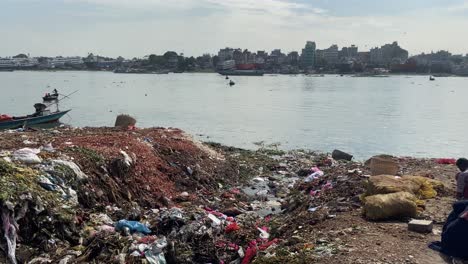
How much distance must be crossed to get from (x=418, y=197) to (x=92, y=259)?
235 inches

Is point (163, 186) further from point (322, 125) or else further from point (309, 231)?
point (322, 125)

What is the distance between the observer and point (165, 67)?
481ft

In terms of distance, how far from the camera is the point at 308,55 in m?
164

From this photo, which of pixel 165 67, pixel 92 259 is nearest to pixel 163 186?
pixel 92 259

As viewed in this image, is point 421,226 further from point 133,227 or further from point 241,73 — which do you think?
point 241,73

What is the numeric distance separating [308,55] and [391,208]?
527 ft

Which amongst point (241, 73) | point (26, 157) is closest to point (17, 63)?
point (241, 73)

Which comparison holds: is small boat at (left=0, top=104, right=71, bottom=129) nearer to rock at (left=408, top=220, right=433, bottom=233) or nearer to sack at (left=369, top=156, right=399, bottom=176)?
sack at (left=369, top=156, right=399, bottom=176)

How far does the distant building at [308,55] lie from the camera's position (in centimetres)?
16205

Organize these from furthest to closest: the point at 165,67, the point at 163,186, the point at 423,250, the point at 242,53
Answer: the point at 242,53, the point at 165,67, the point at 163,186, the point at 423,250

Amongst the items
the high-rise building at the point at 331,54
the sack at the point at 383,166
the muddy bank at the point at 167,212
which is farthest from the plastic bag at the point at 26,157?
the high-rise building at the point at 331,54

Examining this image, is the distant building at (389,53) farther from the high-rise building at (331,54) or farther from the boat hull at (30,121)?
the boat hull at (30,121)

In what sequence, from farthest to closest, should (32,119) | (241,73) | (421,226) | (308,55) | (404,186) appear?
1. (308,55)
2. (241,73)
3. (32,119)
4. (404,186)
5. (421,226)

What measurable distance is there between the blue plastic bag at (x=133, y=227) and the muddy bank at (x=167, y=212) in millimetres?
18
